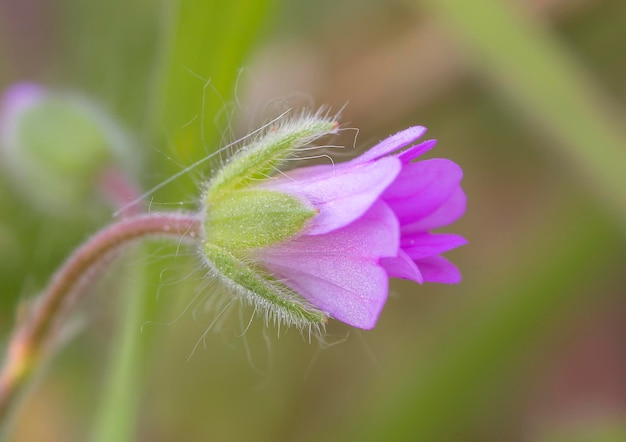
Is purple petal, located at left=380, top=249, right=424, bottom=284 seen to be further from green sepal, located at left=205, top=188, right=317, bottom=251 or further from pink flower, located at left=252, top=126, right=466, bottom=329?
green sepal, located at left=205, top=188, right=317, bottom=251

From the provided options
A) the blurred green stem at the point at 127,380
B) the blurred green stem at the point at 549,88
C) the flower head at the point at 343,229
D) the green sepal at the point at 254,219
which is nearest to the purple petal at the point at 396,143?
the flower head at the point at 343,229

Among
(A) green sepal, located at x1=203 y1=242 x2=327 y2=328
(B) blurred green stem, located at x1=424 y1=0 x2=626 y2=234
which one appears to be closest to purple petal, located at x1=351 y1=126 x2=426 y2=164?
(A) green sepal, located at x1=203 y1=242 x2=327 y2=328

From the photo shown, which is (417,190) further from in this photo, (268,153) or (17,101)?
(17,101)

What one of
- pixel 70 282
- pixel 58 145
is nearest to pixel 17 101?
pixel 58 145

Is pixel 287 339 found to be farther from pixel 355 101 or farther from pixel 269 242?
pixel 269 242

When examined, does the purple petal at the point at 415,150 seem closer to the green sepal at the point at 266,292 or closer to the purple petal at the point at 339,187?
the purple petal at the point at 339,187
